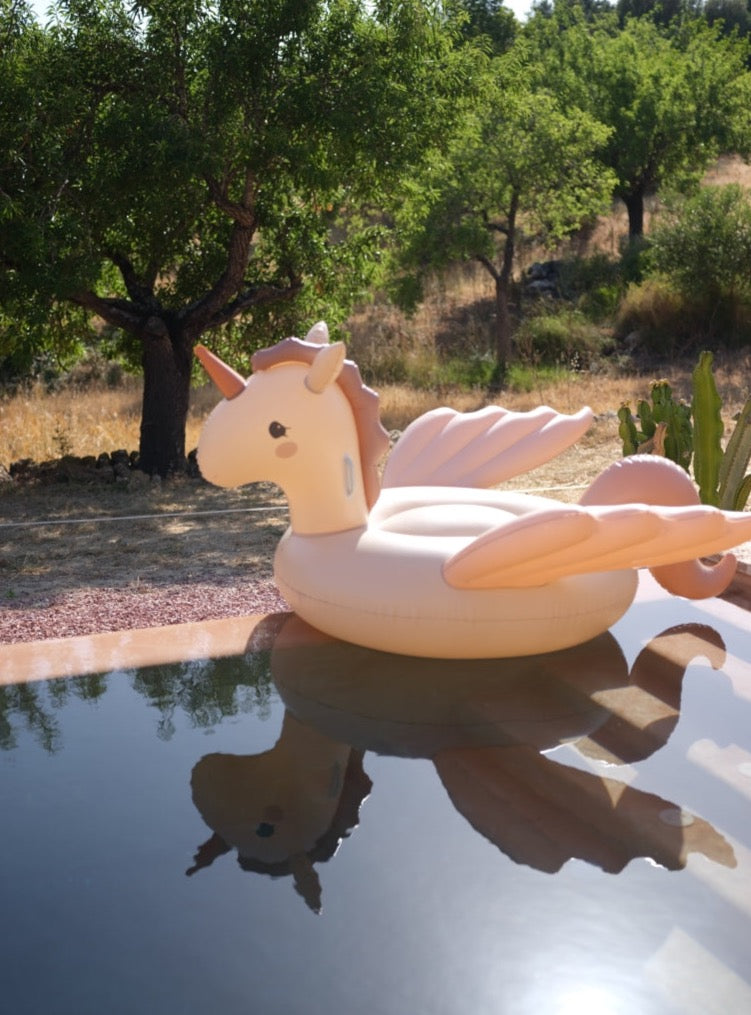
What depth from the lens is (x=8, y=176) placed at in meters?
8.84

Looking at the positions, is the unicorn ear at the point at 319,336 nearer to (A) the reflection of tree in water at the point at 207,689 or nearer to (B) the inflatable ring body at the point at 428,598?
(B) the inflatable ring body at the point at 428,598

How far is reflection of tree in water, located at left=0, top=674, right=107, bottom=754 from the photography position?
3760mm

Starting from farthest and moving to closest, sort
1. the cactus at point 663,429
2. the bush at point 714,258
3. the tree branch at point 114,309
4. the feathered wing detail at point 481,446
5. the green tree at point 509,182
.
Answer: the bush at point 714,258 < the green tree at point 509,182 < the tree branch at point 114,309 < the cactus at point 663,429 < the feathered wing detail at point 481,446

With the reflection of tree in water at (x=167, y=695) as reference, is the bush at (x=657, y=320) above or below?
above

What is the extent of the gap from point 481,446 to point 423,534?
2.68 ft

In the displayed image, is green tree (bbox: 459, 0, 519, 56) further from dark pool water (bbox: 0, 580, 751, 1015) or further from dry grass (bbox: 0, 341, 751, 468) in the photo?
dark pool water (bbox: 0, 580, 751, 1015)

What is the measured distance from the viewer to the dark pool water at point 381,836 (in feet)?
8.10

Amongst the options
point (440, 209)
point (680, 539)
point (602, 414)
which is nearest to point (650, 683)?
point (680, 539)

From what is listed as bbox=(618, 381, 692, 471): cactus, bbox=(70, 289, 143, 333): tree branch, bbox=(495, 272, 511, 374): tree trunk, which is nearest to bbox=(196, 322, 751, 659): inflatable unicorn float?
bbox=(618, 381, 692, 471): cactus

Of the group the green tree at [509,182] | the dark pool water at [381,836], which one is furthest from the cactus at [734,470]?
the green tree at [509,182]

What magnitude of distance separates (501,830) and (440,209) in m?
16.1

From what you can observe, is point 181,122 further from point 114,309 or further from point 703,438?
point 703,438

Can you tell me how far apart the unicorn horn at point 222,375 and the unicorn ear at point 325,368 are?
0.27m

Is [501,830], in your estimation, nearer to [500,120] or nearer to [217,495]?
[217,495]
